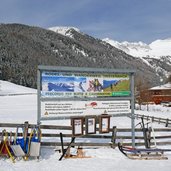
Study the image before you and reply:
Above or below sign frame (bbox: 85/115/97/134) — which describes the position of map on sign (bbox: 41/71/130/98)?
above

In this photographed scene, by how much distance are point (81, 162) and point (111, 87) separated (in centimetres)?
348

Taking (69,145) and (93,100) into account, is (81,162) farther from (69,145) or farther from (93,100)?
(93,100)

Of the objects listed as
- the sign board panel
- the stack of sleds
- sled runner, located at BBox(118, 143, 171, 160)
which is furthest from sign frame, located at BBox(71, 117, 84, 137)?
sled runner, located at BBox(118, 143, 171, 160)

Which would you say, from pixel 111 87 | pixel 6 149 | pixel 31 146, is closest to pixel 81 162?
pixel 31 146

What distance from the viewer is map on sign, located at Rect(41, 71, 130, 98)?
12914mm

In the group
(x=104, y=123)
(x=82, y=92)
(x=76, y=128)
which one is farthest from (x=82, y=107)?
(x=104, y=123)

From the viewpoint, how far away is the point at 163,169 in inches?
449

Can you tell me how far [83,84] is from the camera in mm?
13586

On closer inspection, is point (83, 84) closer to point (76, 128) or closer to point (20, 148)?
point (76, 128)

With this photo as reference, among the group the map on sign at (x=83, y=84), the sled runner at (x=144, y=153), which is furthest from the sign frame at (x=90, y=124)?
the sled runner at (x=144, y=153)

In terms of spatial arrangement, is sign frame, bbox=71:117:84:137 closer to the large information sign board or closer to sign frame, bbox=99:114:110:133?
the large information sign board

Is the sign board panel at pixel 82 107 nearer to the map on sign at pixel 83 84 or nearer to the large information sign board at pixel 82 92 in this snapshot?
the large information sign board at pixel 82 92

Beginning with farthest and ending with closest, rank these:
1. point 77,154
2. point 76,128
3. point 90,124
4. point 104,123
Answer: point 104,123 → point 90,124 → point 76,128 → point 77,154

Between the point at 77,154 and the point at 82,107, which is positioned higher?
the point at 82,107
